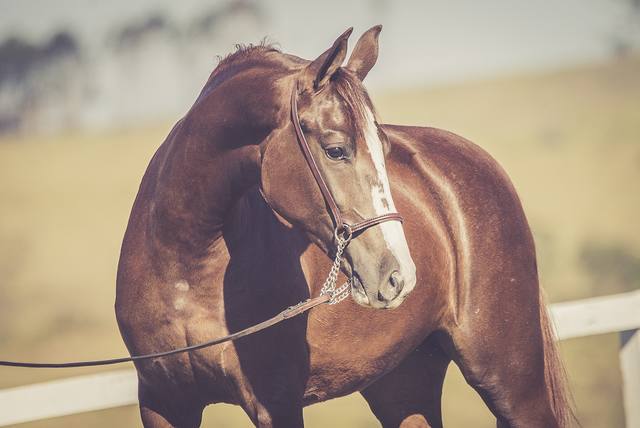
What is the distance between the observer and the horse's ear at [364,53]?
2.91m

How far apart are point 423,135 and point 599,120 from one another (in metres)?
32.2

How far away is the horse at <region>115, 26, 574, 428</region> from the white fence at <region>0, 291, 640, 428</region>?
891mm

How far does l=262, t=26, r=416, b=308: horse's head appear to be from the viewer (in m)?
2.62

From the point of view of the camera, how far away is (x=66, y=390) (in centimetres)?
408

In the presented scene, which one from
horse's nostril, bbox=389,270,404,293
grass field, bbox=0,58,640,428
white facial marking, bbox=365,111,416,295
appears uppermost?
white facial marking, bbox=365,111,416,295

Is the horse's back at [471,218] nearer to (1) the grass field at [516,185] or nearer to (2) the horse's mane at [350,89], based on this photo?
(2) the horse's mane at [350,89]

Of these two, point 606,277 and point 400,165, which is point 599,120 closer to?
point 606,277

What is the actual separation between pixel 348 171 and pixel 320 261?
750 mm

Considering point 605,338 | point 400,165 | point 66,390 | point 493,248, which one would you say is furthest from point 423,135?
point 605,338

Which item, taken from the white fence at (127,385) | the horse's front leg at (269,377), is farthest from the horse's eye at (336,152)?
the white fence at (127,385)

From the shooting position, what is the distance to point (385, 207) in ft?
8.70

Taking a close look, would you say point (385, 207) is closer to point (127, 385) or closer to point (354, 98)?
point (354, 98)

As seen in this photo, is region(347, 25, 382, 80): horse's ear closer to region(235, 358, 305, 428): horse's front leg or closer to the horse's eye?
the horse's eye

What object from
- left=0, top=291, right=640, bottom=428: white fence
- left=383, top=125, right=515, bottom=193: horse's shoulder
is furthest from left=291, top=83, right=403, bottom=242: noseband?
left=0, top=291, right=640, bottom=428: white fence
